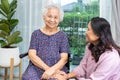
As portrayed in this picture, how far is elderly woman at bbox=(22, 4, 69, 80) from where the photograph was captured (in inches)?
96.5

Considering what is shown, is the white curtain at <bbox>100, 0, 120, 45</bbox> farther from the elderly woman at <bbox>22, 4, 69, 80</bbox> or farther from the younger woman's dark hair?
the younger woman's dark hair

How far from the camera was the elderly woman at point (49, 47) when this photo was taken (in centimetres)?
245

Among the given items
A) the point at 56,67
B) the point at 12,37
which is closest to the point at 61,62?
the point at 56,67

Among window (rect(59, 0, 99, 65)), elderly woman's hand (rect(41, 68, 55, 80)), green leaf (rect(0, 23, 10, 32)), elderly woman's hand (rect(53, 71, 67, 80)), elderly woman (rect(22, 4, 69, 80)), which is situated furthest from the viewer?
window (rect(59, 0, 99, 65))

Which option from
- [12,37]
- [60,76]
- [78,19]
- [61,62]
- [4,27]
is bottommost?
[60,76]

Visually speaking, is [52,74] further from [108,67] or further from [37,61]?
[108,67]

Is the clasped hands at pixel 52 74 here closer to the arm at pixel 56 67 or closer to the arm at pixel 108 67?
the arm at pixel 56 67

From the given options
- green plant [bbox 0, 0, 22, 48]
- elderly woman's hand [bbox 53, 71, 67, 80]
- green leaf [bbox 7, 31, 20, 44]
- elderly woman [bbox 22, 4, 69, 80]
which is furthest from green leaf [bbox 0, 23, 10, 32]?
A: elderly woman's hand [bbox 53, 71, 67, 80]

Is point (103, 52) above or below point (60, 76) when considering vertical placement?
above

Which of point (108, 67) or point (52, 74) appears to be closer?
point (108, 67)

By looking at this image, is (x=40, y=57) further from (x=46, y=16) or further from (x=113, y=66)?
(x=113, y=66)

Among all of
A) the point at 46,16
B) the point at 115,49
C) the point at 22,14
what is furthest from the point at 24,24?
the point at 115,49

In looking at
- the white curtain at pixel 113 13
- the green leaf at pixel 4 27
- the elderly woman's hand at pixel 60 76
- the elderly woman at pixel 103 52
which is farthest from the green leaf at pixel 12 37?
the elderly woman at pixel 103 52

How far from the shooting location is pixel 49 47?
251 centimetres
